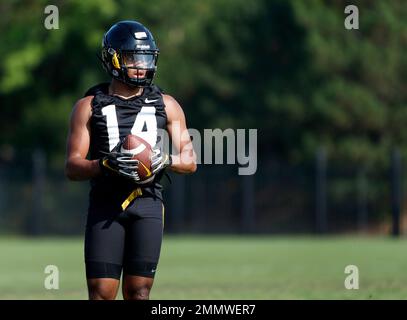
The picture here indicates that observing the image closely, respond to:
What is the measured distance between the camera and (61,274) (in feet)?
58.7

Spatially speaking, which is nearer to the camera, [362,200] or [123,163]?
[123,163]

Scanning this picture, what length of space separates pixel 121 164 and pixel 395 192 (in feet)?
76.6

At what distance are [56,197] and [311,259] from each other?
15.0 m

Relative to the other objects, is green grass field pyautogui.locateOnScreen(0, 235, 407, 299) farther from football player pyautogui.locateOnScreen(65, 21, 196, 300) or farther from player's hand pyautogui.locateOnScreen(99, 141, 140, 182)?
player's hand pyautogui.locateOnScreen(99, 141, 140, 182)

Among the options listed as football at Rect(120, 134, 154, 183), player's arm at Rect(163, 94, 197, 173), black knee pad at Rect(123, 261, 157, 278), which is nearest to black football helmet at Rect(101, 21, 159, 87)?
player's arm at Rect(163, 94, 197, 173)

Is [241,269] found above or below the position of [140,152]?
below

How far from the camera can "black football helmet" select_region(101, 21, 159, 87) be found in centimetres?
793

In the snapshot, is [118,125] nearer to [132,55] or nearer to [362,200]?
[132,55]

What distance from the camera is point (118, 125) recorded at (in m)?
7.90

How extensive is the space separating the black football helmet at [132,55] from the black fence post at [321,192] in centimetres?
2386

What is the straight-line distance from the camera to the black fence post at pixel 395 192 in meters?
29.9

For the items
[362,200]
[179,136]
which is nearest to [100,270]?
[179,136]

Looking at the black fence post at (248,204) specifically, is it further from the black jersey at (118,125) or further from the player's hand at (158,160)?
the player's hand at (158,160)

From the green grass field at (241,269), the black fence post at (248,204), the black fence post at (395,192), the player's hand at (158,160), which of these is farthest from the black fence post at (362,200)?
the player's hand at (158,160)
